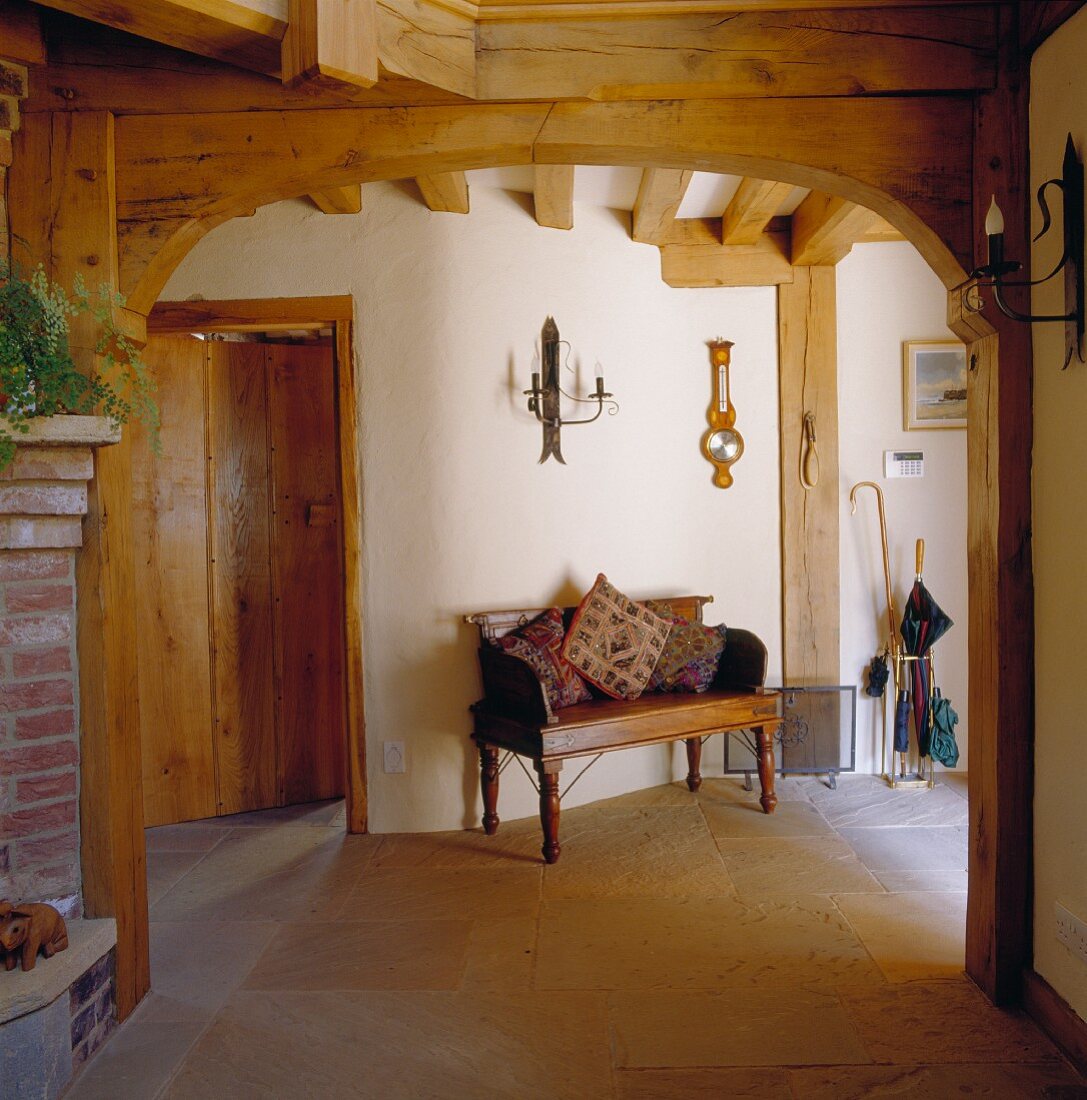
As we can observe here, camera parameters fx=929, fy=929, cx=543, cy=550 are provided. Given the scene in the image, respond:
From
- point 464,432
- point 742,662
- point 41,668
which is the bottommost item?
point 742,662

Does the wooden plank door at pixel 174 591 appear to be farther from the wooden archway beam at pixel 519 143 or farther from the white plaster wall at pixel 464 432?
the wooden archway beam at pixel 519 143

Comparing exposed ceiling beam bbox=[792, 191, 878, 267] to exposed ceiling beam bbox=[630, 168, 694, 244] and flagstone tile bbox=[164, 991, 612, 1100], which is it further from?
flagstone tile bbox=[164, 991, 612, 1100]

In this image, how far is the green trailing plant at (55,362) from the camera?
78.4 inches

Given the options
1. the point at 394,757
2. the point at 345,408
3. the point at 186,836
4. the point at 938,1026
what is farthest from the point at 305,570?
the point at 938,1026

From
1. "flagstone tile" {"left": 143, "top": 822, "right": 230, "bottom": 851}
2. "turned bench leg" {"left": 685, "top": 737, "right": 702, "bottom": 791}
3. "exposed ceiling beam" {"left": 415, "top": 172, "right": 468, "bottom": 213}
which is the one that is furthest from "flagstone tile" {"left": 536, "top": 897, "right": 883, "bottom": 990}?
"exposed ceiling beam" {"left": 415, "top": 172, "right": 468, "bottom": 213}

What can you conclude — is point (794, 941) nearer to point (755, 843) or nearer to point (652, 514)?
point (755, 843)

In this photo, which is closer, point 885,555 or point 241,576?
point 241,576

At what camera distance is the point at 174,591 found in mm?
3861

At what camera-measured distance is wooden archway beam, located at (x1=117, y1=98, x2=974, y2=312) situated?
2.33m

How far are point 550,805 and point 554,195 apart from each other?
88.3 inches

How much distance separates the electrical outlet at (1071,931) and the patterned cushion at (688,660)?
1.73 m

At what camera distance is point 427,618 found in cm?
369

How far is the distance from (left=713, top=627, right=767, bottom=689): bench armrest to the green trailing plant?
2.46 meters

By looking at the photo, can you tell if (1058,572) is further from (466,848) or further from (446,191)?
(446,191)
